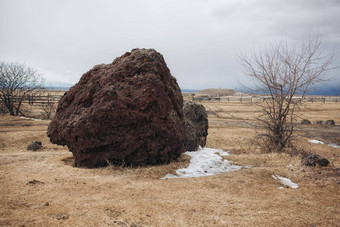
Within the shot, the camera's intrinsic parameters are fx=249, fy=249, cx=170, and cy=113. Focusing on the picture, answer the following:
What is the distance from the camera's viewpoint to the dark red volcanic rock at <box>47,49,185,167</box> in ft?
20.9

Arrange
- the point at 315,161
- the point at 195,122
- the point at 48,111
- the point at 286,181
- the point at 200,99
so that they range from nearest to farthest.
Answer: the point at 286,181
the point at 315,161
the point at 195,122
the point at 48,111
the point at 200,99

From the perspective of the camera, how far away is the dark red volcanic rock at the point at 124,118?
6.36 m

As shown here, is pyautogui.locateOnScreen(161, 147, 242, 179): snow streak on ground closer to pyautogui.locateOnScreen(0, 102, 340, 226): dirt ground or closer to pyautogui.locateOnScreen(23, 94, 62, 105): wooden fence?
pyautogui.locateOnScreen(0, 102, 340, 226): dirt ground

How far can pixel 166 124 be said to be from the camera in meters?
6.75

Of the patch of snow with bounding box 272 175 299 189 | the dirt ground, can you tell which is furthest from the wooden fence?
the patch of snow with bounding box 272 175 299 189

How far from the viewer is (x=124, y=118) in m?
6.36

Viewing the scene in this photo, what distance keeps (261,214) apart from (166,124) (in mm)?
3487

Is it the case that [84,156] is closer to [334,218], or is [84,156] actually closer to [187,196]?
[187,196]

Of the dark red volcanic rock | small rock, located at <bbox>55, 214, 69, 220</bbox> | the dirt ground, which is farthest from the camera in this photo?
the dark red volcanic rock

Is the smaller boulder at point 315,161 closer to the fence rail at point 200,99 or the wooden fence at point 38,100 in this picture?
the fence rail at point 200,99

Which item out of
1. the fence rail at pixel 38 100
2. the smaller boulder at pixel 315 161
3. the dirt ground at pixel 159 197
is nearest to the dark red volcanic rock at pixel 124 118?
the dirt ground at pixel 159 197

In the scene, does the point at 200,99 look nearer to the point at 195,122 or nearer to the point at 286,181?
the point at 195,122

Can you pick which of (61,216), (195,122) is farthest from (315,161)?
(61,216)

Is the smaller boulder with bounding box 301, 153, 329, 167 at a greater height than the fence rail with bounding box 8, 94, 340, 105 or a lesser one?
lesser
